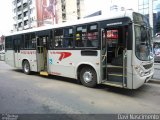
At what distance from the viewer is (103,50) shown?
25.0ft

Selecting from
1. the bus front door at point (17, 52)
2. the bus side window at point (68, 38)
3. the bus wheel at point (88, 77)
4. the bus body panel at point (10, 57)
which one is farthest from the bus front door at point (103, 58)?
the bus body panel at point (10, 57)

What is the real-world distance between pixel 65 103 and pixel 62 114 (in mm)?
983

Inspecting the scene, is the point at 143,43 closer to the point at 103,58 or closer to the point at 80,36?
the point at 103,58

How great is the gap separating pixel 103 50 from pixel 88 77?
1.44 m

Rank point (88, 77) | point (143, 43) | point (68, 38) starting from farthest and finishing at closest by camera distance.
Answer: point (68, 38), point (88, 77), point (143, 43)

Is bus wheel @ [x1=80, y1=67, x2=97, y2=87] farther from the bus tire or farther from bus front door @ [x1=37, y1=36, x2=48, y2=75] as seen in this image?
the bus tire

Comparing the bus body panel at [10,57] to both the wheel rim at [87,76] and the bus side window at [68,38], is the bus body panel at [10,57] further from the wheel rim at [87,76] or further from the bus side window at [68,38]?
the wheel rim at [87,76]

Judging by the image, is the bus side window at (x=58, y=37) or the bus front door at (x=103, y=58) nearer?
the bus front door at (x=103, y=58)

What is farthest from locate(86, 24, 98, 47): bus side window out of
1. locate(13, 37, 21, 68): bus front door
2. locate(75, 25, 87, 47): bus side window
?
locate(13, 37, 21, 68): bus front door

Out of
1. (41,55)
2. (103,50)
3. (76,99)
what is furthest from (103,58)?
(41,55)

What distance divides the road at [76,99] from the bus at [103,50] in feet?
1.67

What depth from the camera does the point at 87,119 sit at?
487 centimetres

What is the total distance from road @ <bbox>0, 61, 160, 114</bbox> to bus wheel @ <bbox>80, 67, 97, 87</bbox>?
0.26 m

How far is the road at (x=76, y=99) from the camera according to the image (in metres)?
5.59
